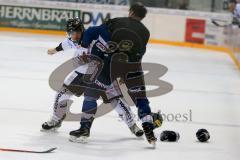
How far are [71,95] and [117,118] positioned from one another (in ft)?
3.96

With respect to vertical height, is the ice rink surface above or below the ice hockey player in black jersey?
below

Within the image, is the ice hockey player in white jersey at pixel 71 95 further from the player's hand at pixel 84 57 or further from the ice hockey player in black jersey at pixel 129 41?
the ice hockey player in black jersey at pixel 129 41

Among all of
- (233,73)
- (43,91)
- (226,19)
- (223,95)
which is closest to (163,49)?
(226,19)

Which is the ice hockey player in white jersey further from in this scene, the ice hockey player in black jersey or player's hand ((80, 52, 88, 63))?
the ice hockey player in black jersey

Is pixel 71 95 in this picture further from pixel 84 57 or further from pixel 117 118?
pixel 117 118

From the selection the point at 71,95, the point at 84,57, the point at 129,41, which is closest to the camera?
the point at 129,41

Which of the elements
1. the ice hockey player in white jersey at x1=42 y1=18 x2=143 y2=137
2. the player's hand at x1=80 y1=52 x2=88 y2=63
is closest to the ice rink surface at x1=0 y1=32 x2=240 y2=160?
the ice hockey player in white jersey at x1=42 y1=18 x2=143 y2=137

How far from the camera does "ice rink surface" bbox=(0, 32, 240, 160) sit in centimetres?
560

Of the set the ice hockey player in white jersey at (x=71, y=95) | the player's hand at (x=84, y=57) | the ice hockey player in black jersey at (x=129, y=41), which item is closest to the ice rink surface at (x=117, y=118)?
the ice hockey player in white jersey at (x=71, y=95)

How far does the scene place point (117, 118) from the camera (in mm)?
7152

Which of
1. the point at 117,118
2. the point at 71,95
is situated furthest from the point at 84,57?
the point at 117,118

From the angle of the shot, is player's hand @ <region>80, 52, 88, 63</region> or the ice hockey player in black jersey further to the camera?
player's hand @ <region>80, 52, 88, 63</region>

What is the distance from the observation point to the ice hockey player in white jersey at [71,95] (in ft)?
18.9

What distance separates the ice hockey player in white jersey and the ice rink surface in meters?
0.13
